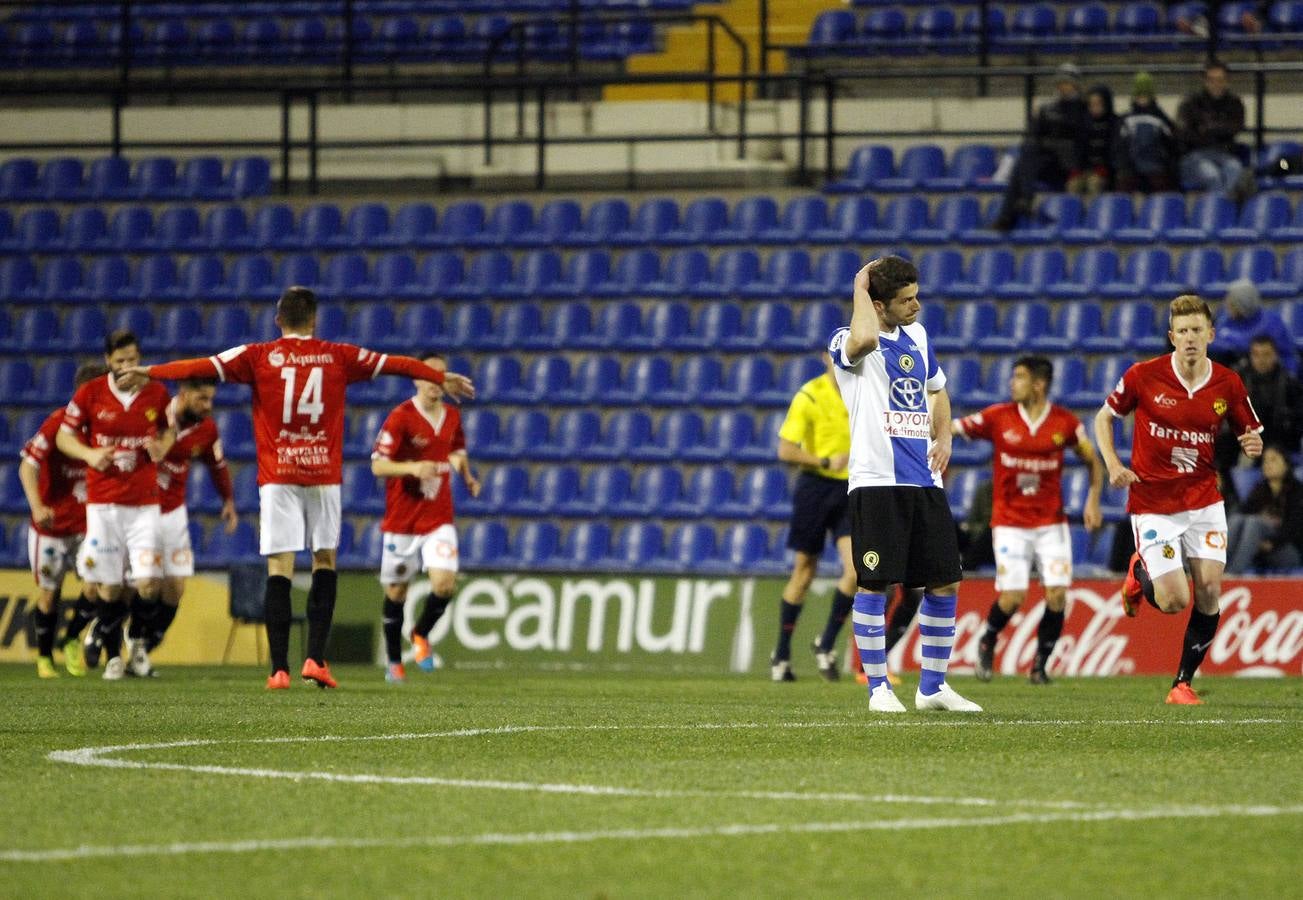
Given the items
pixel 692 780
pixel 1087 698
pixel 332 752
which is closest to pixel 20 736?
pixel 332 752

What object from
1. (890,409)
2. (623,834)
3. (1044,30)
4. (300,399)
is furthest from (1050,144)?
(623,834)

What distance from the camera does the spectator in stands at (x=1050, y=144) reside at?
64.3 ft

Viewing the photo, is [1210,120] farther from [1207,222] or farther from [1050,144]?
[1050,144]

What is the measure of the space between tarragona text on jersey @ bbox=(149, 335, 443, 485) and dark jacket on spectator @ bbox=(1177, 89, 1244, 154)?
10.0 m

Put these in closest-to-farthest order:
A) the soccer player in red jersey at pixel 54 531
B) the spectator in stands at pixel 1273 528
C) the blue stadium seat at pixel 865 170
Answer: the soccer player in red jersey at pixel 54 531
the spectator in stands at pixel 1273 528
the blue stadium seat at pixel 865 170

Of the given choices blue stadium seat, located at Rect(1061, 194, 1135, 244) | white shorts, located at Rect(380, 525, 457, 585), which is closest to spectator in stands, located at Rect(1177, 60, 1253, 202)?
blue stadium seat, located at Rect(1061, 194, 1135, 244)

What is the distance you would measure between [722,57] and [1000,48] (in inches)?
148

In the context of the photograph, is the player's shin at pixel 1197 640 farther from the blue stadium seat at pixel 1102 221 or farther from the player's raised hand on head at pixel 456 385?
the blue stadium seat at pixel 1102 221

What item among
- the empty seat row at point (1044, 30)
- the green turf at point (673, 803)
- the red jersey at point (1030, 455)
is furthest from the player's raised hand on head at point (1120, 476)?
the empty seat row at point (1044, 30)

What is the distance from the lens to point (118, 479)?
14922 mm

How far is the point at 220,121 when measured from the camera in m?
24.2

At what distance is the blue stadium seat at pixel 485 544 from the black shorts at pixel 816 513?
504 cm

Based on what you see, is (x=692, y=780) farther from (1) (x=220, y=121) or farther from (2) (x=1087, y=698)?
(1) (x=220, y=121)

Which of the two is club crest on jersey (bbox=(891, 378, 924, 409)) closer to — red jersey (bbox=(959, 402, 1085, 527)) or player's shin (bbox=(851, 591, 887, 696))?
player's shin (bbox=(851, 591, 887, 696))
